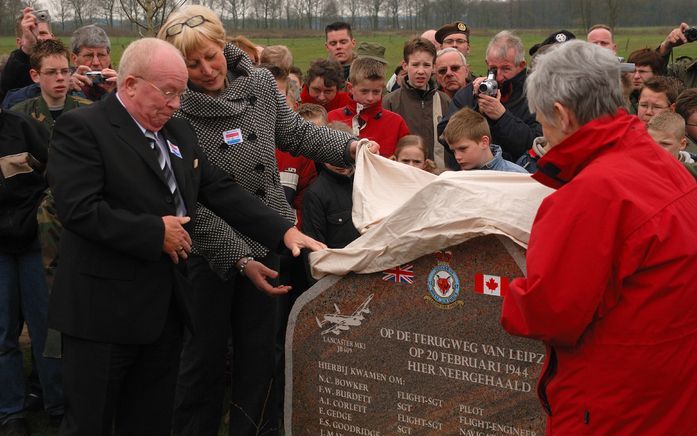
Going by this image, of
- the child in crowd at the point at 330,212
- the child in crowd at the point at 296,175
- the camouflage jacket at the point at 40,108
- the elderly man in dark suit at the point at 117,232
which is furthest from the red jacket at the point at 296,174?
the elderly man in dark suit at the point at 117,232

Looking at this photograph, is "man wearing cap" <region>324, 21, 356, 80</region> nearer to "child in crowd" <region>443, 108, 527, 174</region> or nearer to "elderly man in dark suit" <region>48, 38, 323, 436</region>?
"child in crowd" <region>443, 108, 527, 174</region>

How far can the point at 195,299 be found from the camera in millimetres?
4484

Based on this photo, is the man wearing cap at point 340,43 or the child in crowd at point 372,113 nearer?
the child in crowd at point 372,113

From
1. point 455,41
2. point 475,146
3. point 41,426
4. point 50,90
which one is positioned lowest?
point 41,426

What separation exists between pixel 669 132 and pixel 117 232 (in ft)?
11.7

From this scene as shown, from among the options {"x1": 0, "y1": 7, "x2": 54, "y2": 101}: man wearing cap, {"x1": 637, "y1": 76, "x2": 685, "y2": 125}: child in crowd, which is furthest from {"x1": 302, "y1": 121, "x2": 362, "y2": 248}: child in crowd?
{"x1": 0, "y1": 7, "x2": 54, "y2": 101}: man wearing cap

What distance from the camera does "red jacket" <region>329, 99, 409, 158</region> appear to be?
6.32 metres

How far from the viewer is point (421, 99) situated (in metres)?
7.01

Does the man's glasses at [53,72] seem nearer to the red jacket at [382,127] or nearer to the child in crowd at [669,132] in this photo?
the red jacket at [382,127]

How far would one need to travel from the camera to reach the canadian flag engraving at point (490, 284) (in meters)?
3.74

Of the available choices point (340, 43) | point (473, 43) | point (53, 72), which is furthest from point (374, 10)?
point (53, 72)

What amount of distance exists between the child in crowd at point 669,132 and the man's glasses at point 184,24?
2.91m

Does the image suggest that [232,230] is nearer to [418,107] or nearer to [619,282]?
[619,282]

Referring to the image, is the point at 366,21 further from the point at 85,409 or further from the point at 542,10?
the point at 85,409
